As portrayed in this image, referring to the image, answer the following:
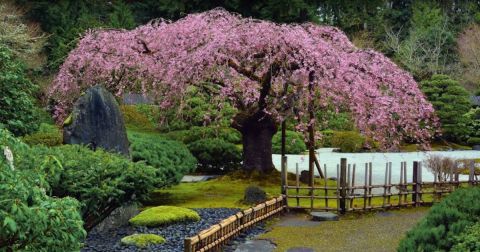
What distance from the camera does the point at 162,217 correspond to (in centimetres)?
951

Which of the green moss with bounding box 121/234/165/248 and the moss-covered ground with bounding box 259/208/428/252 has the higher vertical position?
the green moss with bounding box 121/234/165/248

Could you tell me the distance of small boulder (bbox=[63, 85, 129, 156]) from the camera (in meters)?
10.3

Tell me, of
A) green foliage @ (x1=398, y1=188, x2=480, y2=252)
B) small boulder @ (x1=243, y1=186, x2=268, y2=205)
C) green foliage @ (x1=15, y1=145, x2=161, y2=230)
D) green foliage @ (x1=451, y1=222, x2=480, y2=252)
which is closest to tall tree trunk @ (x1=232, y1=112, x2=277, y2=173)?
small boulder @ (x1=243, y1=186, x2=268, y2=205)

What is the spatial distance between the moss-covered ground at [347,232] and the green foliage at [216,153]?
19.3 ft

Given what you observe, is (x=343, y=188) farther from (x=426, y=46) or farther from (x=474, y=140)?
(x=426, y=46)

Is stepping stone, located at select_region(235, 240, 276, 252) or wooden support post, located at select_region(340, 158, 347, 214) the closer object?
stepping stone, located at select_region(235, 240, 276, 252)

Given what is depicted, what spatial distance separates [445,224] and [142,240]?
14.0 feet

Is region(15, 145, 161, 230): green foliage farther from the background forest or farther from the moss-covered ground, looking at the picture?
the background forest

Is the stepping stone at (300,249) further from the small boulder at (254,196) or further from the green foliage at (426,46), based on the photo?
the green foliage at (426,46)

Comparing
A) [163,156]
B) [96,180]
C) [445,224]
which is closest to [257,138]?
[163,156]

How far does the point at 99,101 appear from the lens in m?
10.4

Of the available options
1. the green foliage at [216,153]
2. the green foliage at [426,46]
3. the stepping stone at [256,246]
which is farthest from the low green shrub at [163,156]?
the green foliage at [426,46]

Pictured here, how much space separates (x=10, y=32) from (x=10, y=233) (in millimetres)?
19811

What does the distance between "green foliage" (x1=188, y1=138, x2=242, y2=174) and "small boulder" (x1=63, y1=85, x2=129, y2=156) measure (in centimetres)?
622
